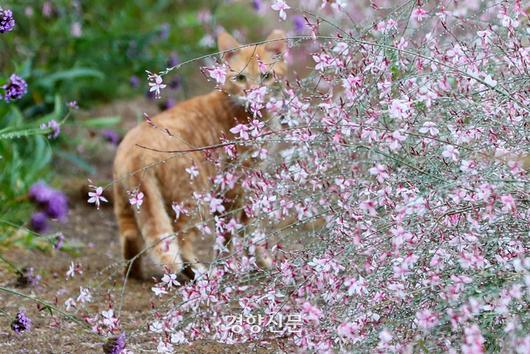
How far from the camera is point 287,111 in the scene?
→ 10.2 feet

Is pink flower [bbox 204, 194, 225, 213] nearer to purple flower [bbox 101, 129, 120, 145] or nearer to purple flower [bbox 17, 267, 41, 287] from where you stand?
purple flower [bbox 17, 267, 41, 287]

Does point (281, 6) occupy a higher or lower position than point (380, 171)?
higher

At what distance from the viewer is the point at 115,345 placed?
2574 mm

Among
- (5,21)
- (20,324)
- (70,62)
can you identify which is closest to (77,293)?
(20,324)

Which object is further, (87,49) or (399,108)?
(87,49)

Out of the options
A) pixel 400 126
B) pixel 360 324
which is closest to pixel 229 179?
pixel 400 126

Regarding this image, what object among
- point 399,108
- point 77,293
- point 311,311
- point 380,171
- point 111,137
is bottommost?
point 311,311

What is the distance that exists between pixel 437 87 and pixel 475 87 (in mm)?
160

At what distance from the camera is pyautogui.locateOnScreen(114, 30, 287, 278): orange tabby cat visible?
3455 millimetres

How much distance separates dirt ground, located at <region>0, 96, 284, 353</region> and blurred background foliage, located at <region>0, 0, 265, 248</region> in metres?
0.24

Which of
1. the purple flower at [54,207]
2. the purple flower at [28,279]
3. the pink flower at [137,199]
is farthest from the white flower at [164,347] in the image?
the purple flower at [28,279]

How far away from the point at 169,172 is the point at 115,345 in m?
1.10

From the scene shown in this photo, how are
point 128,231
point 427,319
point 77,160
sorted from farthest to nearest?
point 77,160
point 128,231
point 427,319

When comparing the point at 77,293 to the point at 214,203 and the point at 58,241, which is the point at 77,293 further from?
the point at 214,203
